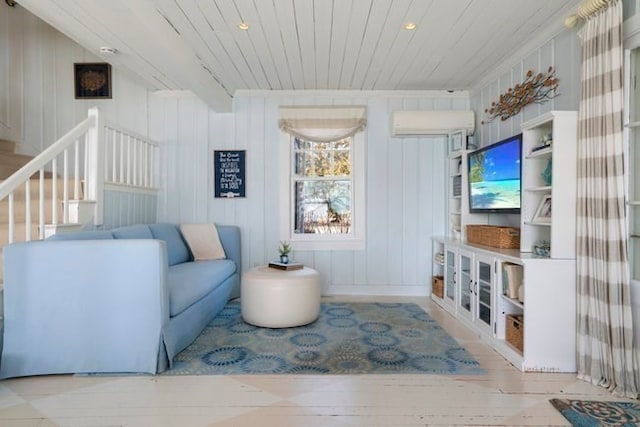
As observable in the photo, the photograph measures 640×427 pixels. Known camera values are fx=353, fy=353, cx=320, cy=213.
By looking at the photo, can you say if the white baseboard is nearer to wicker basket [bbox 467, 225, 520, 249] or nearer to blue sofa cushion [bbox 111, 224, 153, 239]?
wicker basket [bbox 467, 225, 520, 249]

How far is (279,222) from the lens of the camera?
13.6 ft

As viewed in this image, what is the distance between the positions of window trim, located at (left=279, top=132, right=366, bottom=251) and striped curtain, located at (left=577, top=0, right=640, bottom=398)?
228 cm

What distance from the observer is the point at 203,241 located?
12.4ft

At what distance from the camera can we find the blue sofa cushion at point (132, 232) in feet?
9.12

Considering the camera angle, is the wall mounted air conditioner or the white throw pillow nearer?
the white throw pillow

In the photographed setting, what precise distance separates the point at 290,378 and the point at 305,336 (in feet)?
2.20

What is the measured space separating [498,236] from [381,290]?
5.41 feet

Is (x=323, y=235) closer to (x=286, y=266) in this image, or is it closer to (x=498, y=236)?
(x=286, y=266)

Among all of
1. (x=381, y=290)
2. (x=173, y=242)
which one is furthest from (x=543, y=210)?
(x=173, y=242)

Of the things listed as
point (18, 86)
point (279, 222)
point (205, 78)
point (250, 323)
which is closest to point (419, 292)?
point (279, 222)

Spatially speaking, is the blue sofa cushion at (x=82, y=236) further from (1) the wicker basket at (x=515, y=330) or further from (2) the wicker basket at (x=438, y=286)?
(2) the wicker basket at (x=438, y=286)

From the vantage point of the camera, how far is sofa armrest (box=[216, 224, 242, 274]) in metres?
3.91

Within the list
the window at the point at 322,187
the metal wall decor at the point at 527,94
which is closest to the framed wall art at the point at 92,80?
the window at the point at 322,187

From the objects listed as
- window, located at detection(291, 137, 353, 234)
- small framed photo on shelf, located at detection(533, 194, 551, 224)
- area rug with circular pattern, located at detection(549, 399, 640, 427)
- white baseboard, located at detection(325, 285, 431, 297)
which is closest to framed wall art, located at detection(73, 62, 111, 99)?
window, located at detection(291, 137, 353, 234)
